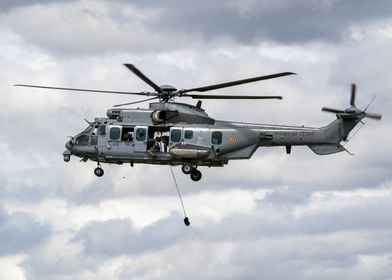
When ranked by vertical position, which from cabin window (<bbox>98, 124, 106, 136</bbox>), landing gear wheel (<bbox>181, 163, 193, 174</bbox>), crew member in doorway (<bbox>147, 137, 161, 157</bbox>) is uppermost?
cabin window (<bbox>98, 124, 106, 136</bbox>)

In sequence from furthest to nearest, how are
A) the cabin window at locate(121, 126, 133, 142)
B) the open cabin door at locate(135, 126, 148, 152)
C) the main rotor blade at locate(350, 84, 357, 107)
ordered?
the cabin window at locate(121, 126, 133, 142), the open cabin door at locate(135, 126, 148, 152), the main rotor blade at locate(350, 84, 357, 107)

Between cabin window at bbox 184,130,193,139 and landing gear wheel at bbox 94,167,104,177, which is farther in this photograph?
landing gear wheel at bbox 94,167,104,177

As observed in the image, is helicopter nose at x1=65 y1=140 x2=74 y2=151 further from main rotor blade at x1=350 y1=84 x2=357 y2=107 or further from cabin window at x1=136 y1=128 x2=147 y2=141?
main rotor blade at x1=350 y1=84 x2=357 y2=107

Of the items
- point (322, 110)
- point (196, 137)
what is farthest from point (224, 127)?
point (322, 110)

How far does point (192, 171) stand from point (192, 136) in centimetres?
210

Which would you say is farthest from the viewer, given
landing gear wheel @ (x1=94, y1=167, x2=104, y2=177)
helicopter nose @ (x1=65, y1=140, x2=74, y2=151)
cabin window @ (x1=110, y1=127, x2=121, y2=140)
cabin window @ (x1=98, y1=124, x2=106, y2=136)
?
helicopter nose @ (x1=65, y1=140, x2=74, y2=151)

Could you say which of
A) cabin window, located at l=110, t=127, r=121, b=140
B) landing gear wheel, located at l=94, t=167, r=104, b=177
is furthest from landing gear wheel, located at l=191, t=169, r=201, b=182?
landing gear wheel, located at l=94, t=167, r=104, b=177

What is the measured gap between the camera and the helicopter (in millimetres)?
53875

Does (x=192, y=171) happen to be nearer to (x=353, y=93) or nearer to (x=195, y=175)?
(x=195, y=175)

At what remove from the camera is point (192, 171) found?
54312mm

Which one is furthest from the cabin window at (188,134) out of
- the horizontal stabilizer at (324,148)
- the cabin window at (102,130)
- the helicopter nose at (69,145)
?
the helicopter nose at (69,145)

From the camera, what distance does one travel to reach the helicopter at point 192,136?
53.9m

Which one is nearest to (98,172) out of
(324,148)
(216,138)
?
(216,138)

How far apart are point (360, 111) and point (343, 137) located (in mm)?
1887
